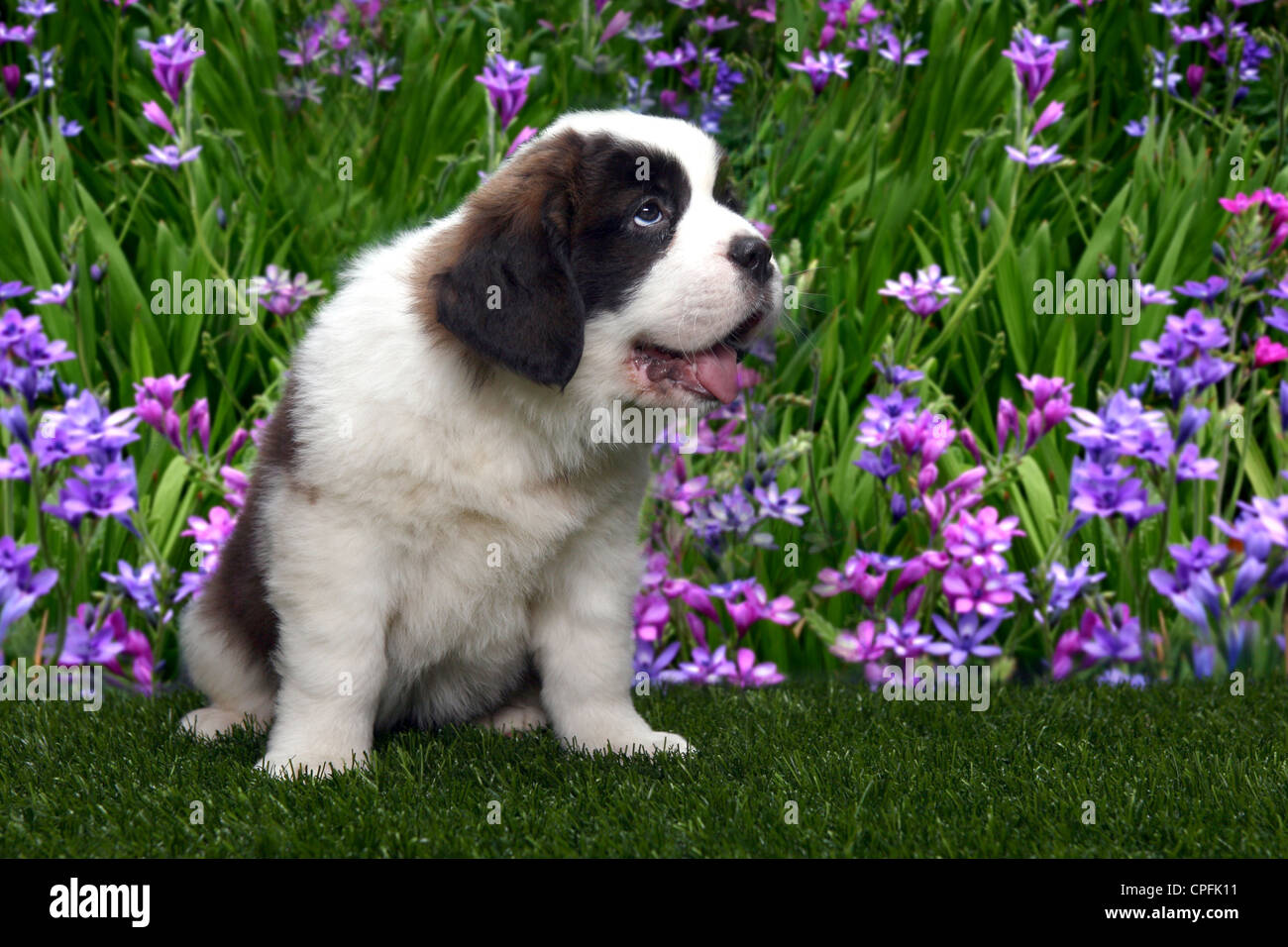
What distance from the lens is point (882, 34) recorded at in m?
4.54

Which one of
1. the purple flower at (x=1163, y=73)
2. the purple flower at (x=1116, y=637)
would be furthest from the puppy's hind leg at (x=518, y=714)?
the purple flower at (x=1163, y=73)

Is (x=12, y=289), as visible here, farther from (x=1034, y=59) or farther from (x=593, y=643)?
(x=1034, y=59)

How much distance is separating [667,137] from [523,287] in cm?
45

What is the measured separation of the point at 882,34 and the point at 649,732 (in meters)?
2.78

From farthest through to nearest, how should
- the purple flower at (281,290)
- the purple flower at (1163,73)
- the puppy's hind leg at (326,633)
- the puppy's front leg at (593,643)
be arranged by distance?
the purple flower at (1163,73) → the purple flower at (281,290) → the puppy's front leg at (593,643) → the puppy's hind leg at (326,633)

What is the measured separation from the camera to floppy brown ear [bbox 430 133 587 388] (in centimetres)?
239

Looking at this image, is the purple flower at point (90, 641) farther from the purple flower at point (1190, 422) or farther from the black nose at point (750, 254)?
the purple flower at point (1190, 422)

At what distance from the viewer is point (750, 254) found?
247 centimetres

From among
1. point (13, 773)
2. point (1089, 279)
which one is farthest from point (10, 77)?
point (1089, 279)

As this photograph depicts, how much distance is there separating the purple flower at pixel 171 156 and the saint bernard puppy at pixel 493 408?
57.5 inches

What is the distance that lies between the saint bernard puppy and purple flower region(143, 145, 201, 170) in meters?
1.46

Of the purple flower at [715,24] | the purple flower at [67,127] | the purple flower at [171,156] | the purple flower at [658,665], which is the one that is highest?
the purple flower at [715,24]

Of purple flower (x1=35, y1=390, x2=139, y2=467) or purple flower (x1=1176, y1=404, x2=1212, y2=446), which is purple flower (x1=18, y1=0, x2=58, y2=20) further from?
purple flower (x1=1176, y1=404, x2=1212, y2=446)

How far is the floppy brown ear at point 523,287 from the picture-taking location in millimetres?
2393
